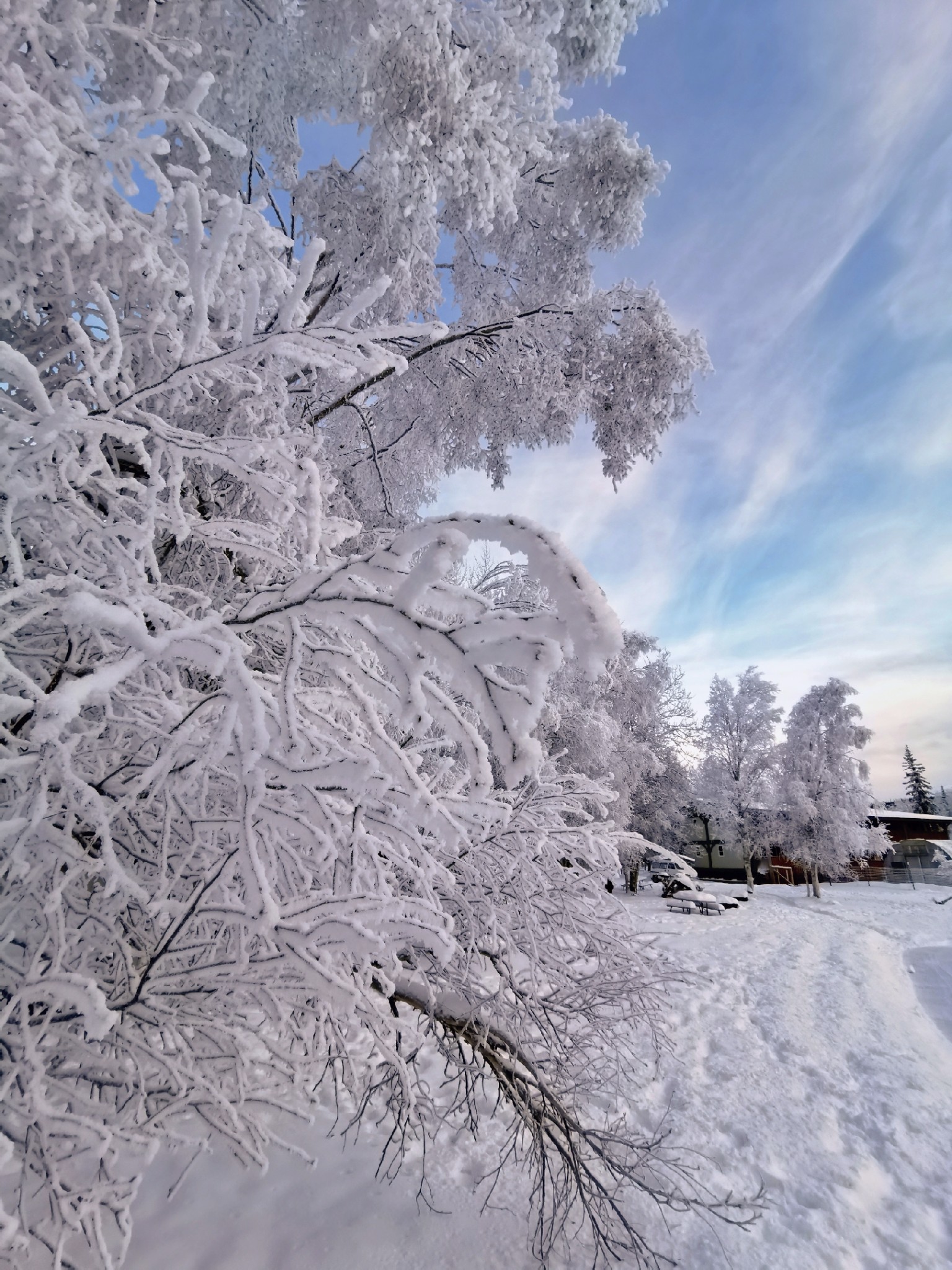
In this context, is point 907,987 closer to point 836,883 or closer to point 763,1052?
point 763,1052

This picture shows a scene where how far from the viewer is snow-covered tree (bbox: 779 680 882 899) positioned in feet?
83.3

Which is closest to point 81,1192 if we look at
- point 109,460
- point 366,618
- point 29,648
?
point 29,648

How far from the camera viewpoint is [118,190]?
2.72 m

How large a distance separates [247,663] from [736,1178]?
452 cm

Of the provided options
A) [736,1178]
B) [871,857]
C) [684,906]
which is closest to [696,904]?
[684,906]

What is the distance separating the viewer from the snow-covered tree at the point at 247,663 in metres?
1.47

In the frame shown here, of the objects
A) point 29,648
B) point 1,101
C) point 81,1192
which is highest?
point 1,101

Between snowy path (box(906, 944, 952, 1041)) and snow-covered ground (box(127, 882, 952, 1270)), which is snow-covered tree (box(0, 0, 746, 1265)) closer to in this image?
snow-covered ground (box(127, 882, 952, 1270))

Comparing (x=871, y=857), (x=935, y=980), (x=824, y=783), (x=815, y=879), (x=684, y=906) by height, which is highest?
(x=824, y=783)

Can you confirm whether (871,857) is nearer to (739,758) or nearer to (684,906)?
(739,758)

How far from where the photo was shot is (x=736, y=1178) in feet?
13.4

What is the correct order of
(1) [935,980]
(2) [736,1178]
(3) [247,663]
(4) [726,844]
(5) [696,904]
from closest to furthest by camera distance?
1. (3) [247,663]
2. (2) [736,1178]
3. (1) [935,980]
4. (5) [696,904]
5. (4) [726,844]

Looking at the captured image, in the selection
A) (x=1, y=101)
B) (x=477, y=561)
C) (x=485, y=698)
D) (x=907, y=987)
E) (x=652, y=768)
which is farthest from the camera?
(x=652, y=768)

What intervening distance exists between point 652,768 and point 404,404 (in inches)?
669
